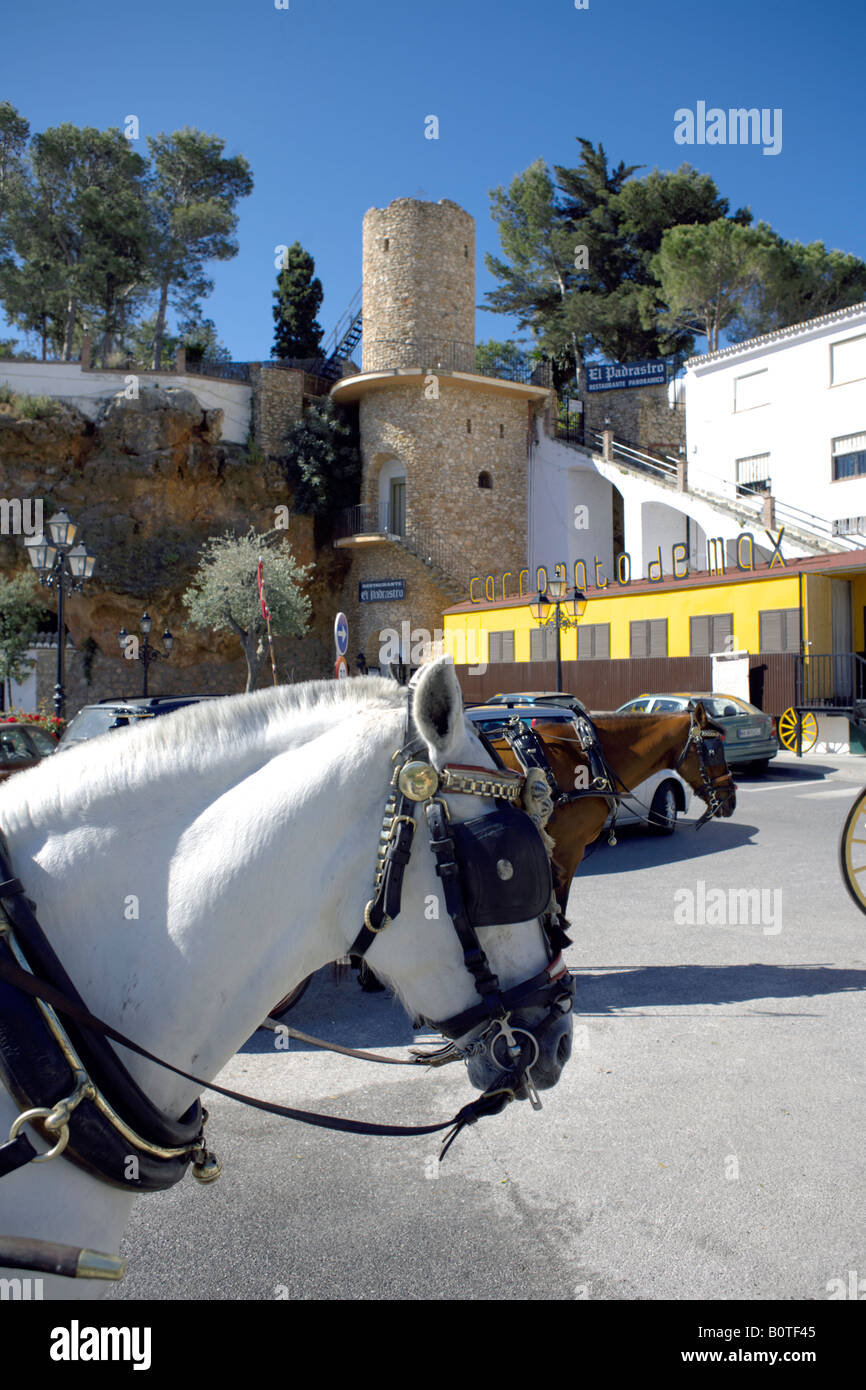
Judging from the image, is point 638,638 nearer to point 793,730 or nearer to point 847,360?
point 793,730

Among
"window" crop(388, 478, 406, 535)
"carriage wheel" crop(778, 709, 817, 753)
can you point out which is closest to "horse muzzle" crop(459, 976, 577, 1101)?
"carriage wheel" crop(778, 709, 817, 753)

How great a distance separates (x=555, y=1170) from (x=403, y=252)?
37.8 meters

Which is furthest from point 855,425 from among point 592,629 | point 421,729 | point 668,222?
point 421,729

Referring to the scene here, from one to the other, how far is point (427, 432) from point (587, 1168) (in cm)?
3376

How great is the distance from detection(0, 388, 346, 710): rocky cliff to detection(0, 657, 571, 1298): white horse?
1252 inches

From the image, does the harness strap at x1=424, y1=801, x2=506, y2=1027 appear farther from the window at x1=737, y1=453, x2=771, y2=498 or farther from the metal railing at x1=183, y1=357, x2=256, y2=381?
the metal railing at x1=183, y1=357, x2=256, y2=381

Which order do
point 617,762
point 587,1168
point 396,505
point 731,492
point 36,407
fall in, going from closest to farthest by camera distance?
point 587,1168, point 617,762, point 731,492, point 36,407, point 396,505

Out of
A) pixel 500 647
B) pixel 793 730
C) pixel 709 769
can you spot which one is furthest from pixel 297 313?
pixel 709 769

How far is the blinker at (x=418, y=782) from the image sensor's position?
1604 millimetres

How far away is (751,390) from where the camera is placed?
2936 cm

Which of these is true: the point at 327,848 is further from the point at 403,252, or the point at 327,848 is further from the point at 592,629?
the point at 403,252

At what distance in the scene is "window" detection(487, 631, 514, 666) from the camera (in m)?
28.2

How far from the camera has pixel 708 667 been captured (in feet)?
72.3

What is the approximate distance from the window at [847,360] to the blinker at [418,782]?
28.8 m
